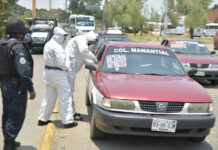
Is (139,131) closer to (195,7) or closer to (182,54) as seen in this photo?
(182,54)

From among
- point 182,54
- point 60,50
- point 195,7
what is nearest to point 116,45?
point 60,50

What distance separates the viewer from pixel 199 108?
466cm

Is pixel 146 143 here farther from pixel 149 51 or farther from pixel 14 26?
pixel 14 26

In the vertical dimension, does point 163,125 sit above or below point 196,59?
below

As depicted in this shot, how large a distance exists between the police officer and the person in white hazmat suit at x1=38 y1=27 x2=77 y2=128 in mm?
1122

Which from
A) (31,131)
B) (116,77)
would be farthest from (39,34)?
(116,77)

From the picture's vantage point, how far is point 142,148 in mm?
4914

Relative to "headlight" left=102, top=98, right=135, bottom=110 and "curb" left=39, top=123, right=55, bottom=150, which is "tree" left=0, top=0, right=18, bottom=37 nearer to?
"curb" left=39, top=123, right=55, bottom=150

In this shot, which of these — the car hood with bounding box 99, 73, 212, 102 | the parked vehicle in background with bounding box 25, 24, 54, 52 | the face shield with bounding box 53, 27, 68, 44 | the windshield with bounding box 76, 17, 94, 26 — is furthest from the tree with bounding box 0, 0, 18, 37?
the windshield with bounding box 76, 17, 94, 26

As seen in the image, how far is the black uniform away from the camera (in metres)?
4.02

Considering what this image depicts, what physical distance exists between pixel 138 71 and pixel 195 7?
40995 mm

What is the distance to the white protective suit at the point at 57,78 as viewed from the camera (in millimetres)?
5359

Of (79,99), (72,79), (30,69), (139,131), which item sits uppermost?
(30,69)

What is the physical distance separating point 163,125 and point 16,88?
78.6 inches
